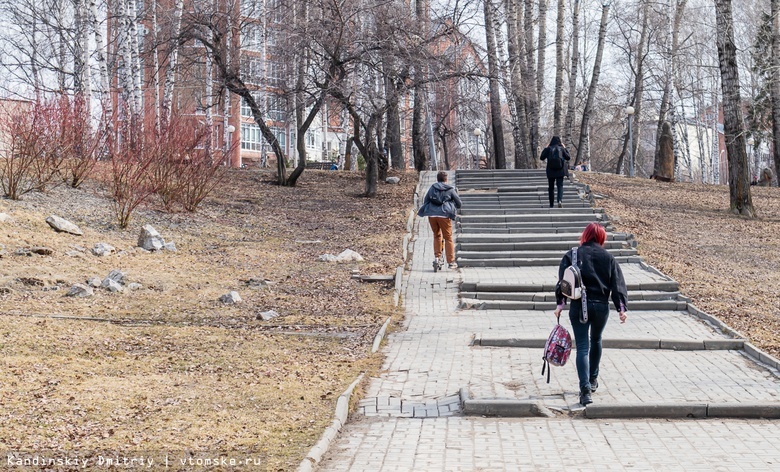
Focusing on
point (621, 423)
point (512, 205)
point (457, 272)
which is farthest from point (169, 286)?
point (512, 205)

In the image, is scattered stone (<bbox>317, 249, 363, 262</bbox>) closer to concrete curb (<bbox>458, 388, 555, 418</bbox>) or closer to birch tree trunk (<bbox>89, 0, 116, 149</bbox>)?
birch tree trunk (<bbox>89, 0, 116, 149</bbox>)

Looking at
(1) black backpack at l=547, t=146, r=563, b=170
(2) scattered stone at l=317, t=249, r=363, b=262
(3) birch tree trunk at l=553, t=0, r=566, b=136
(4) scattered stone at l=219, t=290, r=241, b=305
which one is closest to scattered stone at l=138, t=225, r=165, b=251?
(2) scattered stone at l=317, t=249, r=363, b=262

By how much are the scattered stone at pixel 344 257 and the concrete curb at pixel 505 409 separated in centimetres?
904

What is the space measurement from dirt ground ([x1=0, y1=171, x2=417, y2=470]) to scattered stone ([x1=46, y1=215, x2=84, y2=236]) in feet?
0.44

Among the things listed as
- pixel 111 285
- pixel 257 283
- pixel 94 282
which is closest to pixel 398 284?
pixel 257 283

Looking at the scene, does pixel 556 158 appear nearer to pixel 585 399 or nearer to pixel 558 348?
pixel 558 348

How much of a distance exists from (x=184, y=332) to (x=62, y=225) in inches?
250

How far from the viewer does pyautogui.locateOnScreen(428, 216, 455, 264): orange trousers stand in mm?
15617

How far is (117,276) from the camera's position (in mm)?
12648

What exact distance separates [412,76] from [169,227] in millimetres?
8737

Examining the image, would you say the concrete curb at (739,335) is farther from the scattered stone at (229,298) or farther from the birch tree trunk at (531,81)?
the birch tree trunk at (531,81)

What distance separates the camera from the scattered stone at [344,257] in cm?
1639

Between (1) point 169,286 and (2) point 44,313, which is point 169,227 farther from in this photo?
(2) point 44,313

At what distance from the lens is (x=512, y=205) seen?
72.9 feet
